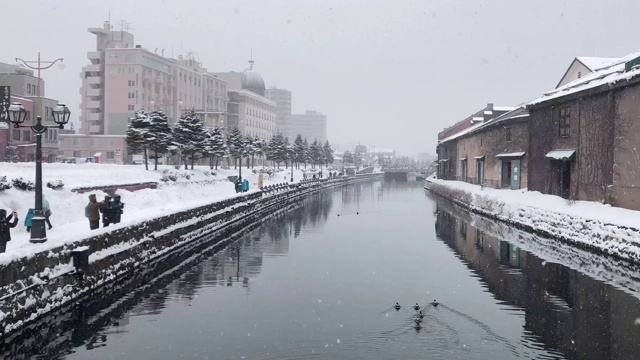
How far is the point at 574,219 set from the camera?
26.8 meters

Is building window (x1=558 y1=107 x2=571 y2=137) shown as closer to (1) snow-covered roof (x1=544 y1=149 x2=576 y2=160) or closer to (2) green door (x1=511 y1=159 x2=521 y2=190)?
(1) snow-covered roof (x1=544 y1=149 x2=576 y2=160)

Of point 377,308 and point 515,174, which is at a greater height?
point 515,174

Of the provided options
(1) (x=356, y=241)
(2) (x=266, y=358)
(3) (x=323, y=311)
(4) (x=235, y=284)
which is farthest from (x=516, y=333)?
(1) (x=356, y=241)

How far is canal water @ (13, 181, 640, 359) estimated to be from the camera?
12125 millimetres

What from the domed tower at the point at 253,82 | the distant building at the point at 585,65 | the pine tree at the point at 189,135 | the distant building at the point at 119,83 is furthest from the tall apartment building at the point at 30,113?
the domed tower at the point at 253,82

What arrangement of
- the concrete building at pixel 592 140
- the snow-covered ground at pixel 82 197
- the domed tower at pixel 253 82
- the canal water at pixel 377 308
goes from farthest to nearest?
1. the domed tower at pixel 253 82
2. the concrete building at pixel 592 140
3. the snow-covered ground at pixel 82 197
4. the canal water at pixel 377 308

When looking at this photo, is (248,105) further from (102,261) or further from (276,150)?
(102,261)

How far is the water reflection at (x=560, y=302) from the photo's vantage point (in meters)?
12.6

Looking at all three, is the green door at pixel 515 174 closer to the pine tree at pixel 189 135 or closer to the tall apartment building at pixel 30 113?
the pine tree at pixel 189 135

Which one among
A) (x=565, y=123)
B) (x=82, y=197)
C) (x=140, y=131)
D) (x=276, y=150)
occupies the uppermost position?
(x=565, y=123)

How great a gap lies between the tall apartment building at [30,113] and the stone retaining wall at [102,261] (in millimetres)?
37212

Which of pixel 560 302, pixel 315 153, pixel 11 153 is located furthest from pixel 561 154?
pixel 315 153

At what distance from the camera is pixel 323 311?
49.5 feet

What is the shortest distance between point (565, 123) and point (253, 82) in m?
121
